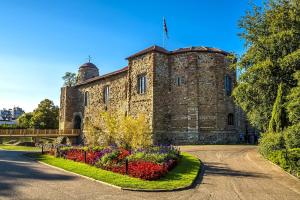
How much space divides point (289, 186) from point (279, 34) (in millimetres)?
8619

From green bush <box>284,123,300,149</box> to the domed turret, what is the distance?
152 feet

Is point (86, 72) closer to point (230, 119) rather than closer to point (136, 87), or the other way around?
point (136, 87)

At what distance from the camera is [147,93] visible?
1209 inches

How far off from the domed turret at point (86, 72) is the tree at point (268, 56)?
41179mm

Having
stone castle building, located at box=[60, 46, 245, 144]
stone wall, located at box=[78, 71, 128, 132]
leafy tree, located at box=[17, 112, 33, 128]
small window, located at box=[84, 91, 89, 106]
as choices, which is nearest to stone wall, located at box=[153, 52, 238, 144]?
stone castle building, located at box=[60, 46, 245, 144]

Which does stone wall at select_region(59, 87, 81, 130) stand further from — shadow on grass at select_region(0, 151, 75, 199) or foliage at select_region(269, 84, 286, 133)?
foliage at select_region(269, 84, 286, 133)

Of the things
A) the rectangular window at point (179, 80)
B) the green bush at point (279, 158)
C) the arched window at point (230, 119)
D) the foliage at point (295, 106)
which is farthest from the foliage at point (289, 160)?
the rectangular window at point (179, 80)

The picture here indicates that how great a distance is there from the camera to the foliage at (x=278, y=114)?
50.1 ft

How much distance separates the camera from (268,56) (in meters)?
16.4

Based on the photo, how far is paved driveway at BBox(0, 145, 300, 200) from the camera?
368 inches

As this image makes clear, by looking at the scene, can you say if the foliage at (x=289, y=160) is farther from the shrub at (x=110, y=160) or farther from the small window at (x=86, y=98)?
the small window at (x=86, y=98)

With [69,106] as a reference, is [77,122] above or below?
below

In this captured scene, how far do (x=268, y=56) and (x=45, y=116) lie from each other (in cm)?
4714

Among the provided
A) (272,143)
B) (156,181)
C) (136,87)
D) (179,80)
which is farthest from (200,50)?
(156,181)
